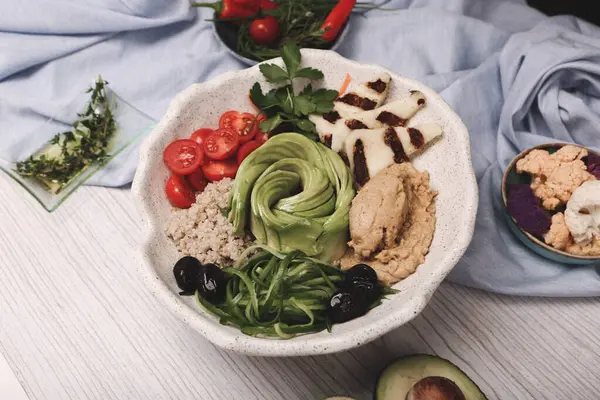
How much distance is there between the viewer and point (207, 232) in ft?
5.98

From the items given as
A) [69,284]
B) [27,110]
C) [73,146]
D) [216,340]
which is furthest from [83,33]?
[216,340]

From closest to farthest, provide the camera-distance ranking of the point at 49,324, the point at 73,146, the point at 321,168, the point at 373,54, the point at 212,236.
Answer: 1. the point at 212,236
2. the point at 321,168
3. the point at 49,324
4. the point at 73,146
5. the point at 373,54

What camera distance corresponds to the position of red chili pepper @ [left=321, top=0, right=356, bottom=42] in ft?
8.12

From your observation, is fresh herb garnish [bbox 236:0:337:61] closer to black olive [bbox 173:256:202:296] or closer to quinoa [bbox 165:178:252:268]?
quinoa [bbox 165:178:252:268]

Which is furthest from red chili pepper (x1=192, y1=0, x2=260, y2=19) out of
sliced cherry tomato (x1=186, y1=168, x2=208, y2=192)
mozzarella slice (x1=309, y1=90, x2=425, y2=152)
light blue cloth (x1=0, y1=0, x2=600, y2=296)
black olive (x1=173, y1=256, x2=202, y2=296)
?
black olive (x1=173, y1=256, x2=202, y2=296)

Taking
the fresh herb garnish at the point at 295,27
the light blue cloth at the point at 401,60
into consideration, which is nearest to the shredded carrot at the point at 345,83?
the fresh herb garnish at the point at 295,27

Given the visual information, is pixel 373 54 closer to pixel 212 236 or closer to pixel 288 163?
pixel 288 163

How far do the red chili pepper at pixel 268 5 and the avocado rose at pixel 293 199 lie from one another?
925 millimetres

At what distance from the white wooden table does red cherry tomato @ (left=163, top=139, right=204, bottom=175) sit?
13.8 inches

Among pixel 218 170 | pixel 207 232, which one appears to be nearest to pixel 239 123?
pixel 218 170

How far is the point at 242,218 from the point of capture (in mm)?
1833

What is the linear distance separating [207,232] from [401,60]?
1.34 metres

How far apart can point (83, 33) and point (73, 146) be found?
Result: 0.64 meters

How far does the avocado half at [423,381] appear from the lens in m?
1.60
